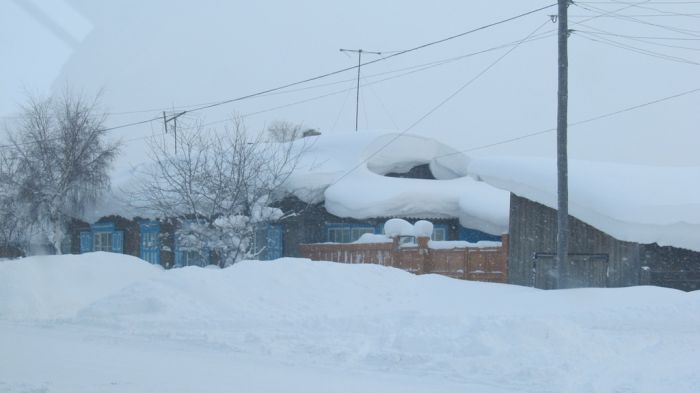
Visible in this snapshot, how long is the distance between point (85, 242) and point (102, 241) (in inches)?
52.7

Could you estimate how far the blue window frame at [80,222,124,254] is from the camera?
32969mm

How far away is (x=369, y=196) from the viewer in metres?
25.8

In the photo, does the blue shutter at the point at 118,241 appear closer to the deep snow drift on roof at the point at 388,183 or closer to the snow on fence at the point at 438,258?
the deep snow drift on roof at the point at 388,183

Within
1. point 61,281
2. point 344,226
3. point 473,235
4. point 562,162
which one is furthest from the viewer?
point 473,235

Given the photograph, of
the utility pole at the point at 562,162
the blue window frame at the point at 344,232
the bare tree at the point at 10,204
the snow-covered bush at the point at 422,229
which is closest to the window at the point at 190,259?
the blue window frame at the point at 344,232

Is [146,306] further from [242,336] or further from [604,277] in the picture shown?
[604,277]

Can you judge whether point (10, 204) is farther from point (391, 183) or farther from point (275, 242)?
point (391, 183)

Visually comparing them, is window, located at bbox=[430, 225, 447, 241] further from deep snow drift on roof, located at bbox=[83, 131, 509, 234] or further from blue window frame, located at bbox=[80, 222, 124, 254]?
blue window frame, located at bbox=[80, 222, 124, 254]

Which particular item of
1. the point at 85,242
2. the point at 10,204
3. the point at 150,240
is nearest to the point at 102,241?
the point at 85,242

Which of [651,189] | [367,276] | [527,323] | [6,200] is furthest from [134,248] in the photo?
[527,323]

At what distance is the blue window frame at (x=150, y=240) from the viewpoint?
30906 millimetres

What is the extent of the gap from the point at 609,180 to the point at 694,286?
109 inches

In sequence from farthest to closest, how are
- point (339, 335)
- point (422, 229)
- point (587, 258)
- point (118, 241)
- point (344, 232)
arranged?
point (118, 241) → point (344, 232) → point (422, 229) → point (587, 258) → point (339, 335)

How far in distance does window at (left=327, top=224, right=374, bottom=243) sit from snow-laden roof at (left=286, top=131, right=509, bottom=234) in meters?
1.17
